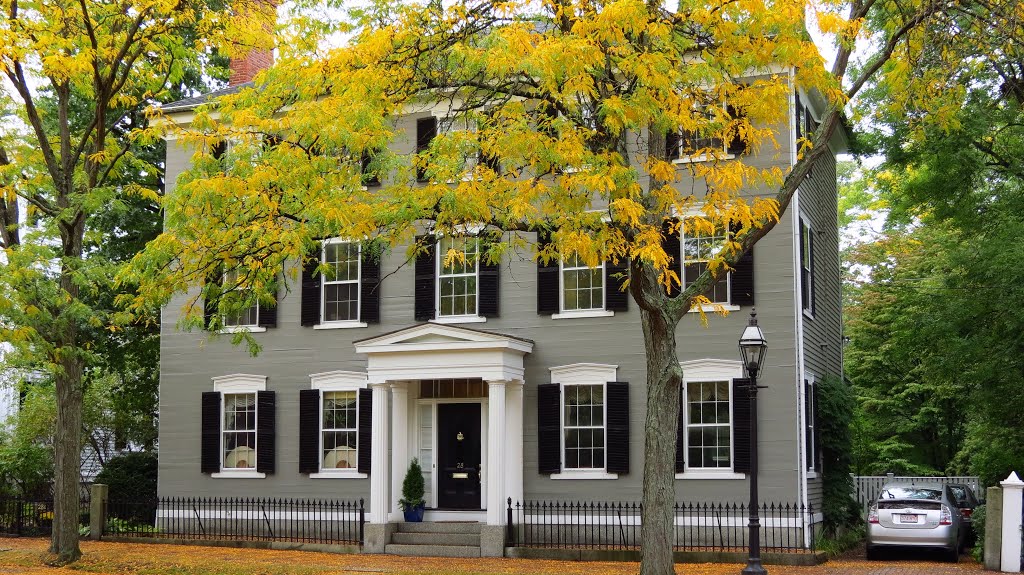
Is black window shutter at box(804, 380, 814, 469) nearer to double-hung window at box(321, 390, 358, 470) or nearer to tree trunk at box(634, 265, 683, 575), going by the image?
tree trunk at box(634, 265, 683, 575)

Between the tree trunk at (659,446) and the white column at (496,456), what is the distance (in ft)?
21.5

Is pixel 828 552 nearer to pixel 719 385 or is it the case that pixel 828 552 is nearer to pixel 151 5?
pixel 719 385

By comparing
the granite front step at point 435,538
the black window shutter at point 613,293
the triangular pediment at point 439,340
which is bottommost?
the granite front step at point 435,538

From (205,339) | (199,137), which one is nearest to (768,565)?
(199,137)

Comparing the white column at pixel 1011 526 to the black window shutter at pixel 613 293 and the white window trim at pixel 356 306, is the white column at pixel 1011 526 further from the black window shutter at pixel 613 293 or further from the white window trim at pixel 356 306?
the white window trim at pixel 356 306

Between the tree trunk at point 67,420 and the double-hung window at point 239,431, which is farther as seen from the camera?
the double-hung window at point 239,431

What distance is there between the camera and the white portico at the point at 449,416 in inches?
829

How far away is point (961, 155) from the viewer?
73.9 feet

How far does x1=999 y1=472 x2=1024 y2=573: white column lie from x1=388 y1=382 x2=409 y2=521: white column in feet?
36.0

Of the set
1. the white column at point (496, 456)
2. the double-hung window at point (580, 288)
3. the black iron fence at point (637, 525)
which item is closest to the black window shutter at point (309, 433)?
the white column at point (496, 456)

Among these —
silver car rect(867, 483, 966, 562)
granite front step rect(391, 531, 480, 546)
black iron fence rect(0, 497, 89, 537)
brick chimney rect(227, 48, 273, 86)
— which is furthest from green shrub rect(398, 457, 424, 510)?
brick chimney rect(227, 48, 273, 86)

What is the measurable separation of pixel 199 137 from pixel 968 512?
52.0ft

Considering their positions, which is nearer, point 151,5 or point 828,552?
point 151,5

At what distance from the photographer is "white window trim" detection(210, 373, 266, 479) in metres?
24.0
